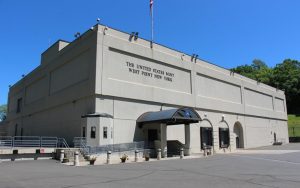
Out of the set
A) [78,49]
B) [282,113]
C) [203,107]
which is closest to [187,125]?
[203,107]

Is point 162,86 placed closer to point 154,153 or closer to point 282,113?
point 154,153

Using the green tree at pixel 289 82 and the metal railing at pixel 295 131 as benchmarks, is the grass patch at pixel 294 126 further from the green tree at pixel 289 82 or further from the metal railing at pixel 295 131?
the green tree at pixel 289 82

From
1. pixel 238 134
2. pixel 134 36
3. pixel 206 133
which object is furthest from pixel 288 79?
pixel 134 36

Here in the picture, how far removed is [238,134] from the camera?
52031 mm

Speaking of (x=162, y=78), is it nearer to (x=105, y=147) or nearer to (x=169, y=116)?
(x=169, y=116)

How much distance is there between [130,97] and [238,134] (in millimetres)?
25861

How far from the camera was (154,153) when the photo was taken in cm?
3177

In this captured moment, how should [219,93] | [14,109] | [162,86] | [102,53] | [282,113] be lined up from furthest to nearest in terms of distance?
[282,113], [14,109], [219,93], [162,86], [102,53]

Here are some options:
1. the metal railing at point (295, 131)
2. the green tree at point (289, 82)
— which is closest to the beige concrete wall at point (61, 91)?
the metal railing at point (295, 131)

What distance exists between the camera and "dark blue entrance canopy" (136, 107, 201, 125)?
29953 mm

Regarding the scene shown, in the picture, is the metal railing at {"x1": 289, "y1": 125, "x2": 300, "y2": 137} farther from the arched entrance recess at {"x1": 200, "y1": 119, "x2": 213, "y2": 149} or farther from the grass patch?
the arched entrance recess at {"x1": 200, "y1": 119, "x2": 213, "y2": 149}

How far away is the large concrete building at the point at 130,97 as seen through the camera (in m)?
31.1

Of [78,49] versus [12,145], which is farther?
[78,49]

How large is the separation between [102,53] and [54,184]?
20771mm
